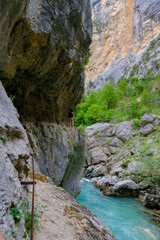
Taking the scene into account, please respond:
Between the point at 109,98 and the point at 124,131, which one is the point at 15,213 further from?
the point at 109,98

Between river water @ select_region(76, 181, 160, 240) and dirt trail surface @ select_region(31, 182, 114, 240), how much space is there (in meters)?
5.90

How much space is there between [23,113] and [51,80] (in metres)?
2.57

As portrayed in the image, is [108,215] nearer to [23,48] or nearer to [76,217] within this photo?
[76,217]

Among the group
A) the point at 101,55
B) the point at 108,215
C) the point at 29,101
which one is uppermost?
the point at 101,55

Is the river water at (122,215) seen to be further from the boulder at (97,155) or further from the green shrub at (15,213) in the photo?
the green shrub at (15,213)

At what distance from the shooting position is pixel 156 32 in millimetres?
60062

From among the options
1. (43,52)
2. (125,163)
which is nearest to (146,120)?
(125,163)

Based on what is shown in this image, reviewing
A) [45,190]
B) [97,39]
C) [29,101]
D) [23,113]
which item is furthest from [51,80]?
[97,39]

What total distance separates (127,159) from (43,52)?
56.4 ft

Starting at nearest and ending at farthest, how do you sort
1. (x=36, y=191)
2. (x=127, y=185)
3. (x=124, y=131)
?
(x=36, y=191) < (x=127, y=185) < (x=124, y=131)

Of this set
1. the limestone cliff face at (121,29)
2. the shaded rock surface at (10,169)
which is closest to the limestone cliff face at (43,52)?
the shaded rock surface at (10,169)

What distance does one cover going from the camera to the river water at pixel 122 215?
370 inches

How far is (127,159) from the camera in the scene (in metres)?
20.8

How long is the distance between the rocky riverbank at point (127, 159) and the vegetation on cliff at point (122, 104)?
112 inches
